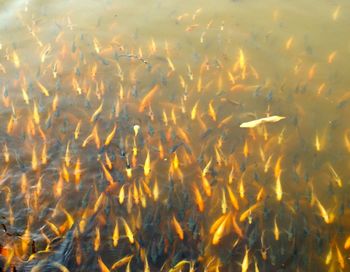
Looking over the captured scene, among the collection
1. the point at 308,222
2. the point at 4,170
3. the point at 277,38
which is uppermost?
the point at 277,38

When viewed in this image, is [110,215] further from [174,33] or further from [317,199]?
[174,33]

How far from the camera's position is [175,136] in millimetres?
4316

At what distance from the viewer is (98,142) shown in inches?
167

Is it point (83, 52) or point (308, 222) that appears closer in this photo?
point (308, 222)

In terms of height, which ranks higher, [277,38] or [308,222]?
[277,38]

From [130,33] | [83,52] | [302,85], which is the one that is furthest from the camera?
[130,33]

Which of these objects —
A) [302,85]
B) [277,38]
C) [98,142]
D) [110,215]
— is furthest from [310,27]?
[110,215]

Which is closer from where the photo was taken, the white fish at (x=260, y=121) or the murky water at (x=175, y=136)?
the murky water at (x=175, y=136)

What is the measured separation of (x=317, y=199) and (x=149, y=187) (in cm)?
158

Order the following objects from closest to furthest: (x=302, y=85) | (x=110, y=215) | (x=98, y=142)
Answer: (x=110, y=215) < (x=98, y=142) < (x=302, y=85)

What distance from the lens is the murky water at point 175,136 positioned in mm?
3430

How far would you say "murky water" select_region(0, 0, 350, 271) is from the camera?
343 centimetres

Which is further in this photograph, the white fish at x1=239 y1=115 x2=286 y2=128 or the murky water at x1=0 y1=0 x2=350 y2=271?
the white fish at x1=239 y1=115 x2=286 y2=128

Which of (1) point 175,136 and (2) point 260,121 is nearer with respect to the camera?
(1) point 175,136
